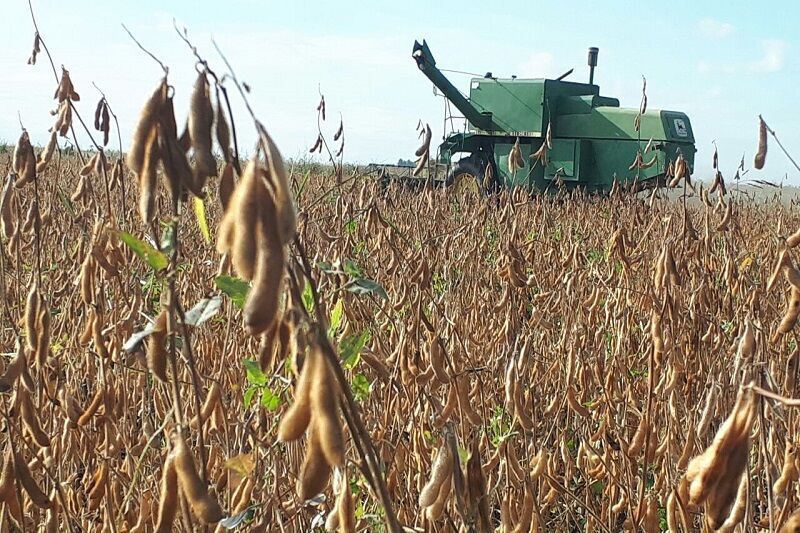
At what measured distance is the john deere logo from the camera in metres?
10.2

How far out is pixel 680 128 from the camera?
33.6 ft

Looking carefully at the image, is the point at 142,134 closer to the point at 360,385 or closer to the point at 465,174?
the point at 360,385

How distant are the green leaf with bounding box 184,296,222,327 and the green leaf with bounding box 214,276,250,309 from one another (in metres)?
0.02

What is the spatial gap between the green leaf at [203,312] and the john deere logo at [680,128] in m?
9.89

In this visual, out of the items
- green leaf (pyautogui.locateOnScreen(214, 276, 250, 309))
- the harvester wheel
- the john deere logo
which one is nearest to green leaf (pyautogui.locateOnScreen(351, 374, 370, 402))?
green leaf (pyautogui.locateOnScreen(214, 276, 250, 309))

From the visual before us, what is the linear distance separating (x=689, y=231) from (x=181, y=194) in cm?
161

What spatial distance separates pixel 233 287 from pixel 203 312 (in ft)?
0.22

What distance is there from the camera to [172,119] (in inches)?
30.9

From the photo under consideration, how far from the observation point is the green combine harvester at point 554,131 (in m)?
10.1

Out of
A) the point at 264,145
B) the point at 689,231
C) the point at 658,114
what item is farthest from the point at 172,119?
the point at 658,114

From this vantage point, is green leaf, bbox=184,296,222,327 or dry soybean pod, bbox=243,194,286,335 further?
green leaf, bbox=184,296,222,327

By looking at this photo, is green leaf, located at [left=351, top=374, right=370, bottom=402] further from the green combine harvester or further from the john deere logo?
the john deere logo

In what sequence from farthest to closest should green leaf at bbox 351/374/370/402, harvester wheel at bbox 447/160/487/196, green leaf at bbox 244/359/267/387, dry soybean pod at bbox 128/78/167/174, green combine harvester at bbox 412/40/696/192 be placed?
harvester wheel at bbox 447/160/487/196
green combine harvester at bbox 412/40/696/192
green leaf at bbox 351/374/370/402
green leaf at bbox 244/359/267/387
dry soybean pod at bbox 128/78/167/174

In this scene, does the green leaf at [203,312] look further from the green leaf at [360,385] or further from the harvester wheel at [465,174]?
the harvester wheel at [465,174]
